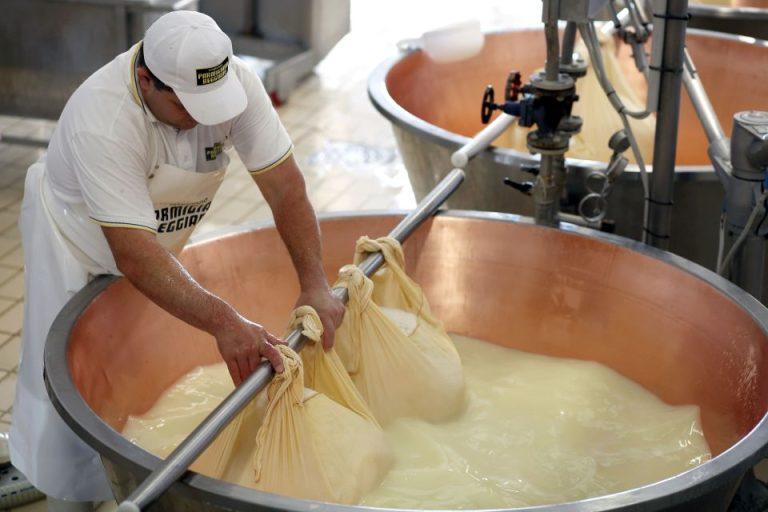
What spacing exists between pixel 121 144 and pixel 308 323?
0.50 metres

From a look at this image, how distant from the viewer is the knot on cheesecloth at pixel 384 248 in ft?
7.50

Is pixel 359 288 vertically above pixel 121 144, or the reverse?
pixel 121 144

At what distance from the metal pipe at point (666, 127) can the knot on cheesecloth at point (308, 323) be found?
3.32 feet

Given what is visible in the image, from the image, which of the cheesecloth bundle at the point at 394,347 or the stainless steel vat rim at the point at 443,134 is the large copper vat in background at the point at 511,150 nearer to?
the stainless steel vat rim at the point at 443,134

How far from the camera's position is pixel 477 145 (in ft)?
9.10

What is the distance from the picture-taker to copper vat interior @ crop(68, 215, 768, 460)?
2.15 metres

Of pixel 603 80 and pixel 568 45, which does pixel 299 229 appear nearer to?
pixel 603 80

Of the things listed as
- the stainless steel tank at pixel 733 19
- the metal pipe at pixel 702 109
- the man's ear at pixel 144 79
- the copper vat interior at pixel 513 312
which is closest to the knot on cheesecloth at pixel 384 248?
the copper vat interior at pixel 513 312

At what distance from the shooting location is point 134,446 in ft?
5.51

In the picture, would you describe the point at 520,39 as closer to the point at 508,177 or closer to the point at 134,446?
the point at 508,177

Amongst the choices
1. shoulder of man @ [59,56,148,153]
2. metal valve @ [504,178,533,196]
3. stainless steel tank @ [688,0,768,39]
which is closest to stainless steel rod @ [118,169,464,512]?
shoulder of man @ [59,56,148,153]

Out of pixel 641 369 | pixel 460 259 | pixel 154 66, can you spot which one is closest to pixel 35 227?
pixel 154 66

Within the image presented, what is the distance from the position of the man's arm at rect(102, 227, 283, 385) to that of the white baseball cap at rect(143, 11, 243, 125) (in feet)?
0.87

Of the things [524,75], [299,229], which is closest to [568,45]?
[524,75]
